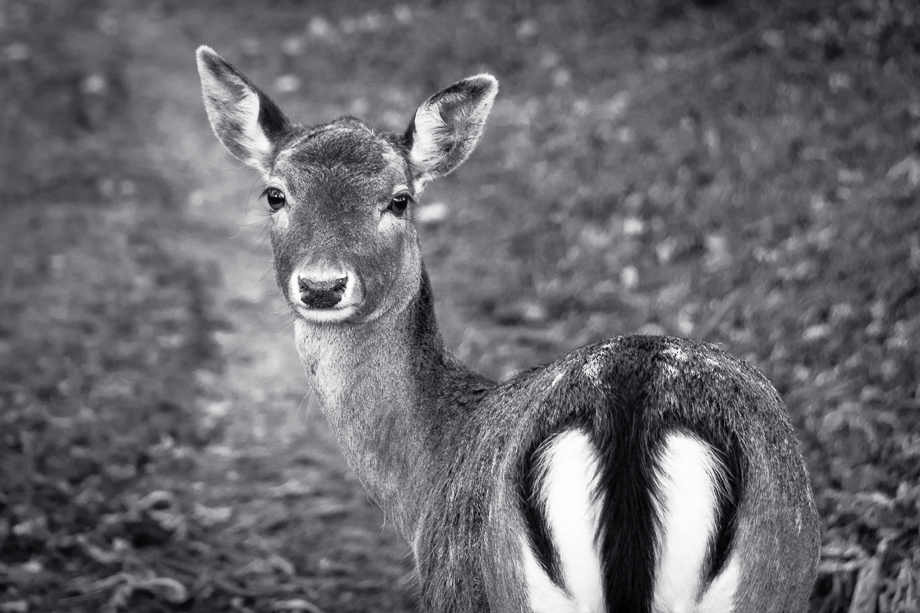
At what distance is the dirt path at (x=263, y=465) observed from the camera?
521 cm

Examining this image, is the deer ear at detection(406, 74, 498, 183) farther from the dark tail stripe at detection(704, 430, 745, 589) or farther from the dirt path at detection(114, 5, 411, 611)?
the dark tail stripe at detection(704, 430, 745, 589)

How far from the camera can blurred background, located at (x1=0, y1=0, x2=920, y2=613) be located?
520 centimetres

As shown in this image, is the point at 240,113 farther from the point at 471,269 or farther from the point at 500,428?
the point at 471,269

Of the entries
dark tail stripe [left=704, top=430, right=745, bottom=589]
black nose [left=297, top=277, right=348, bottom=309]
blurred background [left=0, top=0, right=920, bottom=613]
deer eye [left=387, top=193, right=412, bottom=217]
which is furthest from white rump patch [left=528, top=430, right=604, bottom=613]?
blurred background [left=0, top=0, right=920, bottom=613]

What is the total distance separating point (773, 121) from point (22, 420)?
587 cm

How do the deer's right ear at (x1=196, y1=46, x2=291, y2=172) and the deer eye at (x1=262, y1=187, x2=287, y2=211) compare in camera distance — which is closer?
the deer eye at (x1=262, y1=187, x2=287, y2=211)

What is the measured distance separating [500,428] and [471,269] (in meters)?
4.26

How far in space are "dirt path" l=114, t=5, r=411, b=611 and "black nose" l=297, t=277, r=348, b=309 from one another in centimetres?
55

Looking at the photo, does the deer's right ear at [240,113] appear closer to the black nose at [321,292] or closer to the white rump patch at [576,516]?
the black nose at [321,292]

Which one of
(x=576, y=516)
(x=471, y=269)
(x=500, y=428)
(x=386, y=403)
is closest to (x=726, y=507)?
(x=576, y=516)

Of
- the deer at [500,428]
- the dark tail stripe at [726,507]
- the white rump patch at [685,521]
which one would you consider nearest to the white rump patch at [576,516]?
the deer at [500,428]

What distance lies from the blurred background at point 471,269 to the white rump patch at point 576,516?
6.33 ft

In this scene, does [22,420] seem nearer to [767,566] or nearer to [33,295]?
[33,295]

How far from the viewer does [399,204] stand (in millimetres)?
4082
